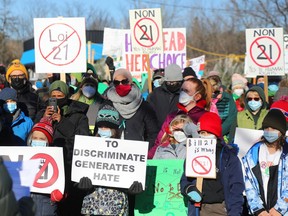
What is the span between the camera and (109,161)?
7.38 metres

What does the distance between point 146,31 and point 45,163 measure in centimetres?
657

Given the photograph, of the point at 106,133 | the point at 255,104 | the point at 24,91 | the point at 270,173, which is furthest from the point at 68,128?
the point at 255,104

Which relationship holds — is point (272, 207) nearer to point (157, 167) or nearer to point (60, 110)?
point (157, 167)

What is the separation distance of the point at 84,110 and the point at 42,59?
8.77 ft

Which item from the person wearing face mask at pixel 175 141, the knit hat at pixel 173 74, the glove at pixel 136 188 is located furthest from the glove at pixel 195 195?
the knit hat at pixel 173 74

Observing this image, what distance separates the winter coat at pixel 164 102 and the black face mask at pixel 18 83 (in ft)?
5.87

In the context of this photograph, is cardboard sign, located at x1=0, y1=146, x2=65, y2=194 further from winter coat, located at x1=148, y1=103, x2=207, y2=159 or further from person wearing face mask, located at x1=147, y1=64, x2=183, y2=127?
person wearing face mask, located at x1=147, y1=64, x2=183, y2=127

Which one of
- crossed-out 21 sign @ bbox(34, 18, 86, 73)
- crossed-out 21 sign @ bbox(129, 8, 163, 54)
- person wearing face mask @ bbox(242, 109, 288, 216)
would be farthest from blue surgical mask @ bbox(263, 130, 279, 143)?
crossed-out 21 sign @ bbox(129, 8, 163, 54)

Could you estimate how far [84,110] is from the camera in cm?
852

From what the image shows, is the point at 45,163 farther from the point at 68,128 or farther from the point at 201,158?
the point at 201,158

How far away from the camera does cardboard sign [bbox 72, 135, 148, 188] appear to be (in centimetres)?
729

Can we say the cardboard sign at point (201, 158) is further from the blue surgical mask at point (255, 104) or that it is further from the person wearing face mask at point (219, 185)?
the blue surgical mask at point (255, 104)

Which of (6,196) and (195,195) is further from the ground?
(6,196)

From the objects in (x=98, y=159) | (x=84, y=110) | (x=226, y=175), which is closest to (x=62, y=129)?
(x=84, y=110)
